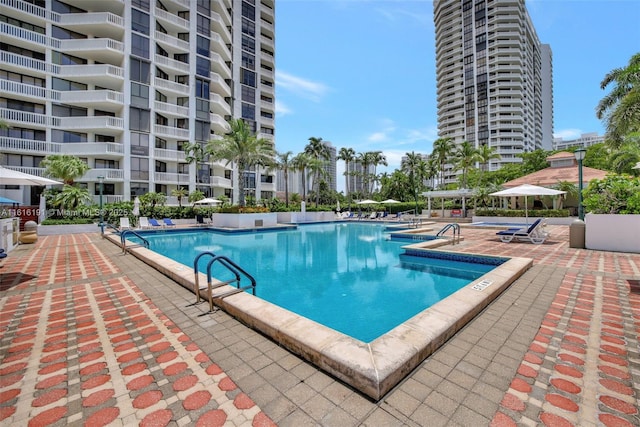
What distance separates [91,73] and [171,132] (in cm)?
739

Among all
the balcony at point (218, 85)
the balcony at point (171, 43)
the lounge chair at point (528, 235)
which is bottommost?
the lounge chair at point (528, 235)

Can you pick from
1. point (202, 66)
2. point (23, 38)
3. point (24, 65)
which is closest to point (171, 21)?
point (202, 66)

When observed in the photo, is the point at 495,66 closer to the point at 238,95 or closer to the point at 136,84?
the point at 238,95

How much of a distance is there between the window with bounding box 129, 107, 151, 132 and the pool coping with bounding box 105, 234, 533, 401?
27587mm

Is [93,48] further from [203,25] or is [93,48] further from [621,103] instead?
[621,103]

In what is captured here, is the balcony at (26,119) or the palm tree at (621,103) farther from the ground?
the balcony at (26,119)

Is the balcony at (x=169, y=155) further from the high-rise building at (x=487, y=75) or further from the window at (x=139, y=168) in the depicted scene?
the high-rise building at (x=487, y=75)

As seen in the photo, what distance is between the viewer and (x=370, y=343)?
114 inches

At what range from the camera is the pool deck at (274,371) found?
2.08m

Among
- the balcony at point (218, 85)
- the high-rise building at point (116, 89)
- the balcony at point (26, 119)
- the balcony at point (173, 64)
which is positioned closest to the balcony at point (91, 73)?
the high-rise building at point (116, 89)

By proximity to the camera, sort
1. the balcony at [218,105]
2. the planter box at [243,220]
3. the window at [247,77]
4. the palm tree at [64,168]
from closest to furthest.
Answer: the palm tree at [64,168] → the planter box at [243,220] → the balcony at [218,105] → the window at [247,77]

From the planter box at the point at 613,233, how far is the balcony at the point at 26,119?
3548 cm

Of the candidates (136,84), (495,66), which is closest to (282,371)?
(136,84)

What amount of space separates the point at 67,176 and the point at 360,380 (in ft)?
85.0
